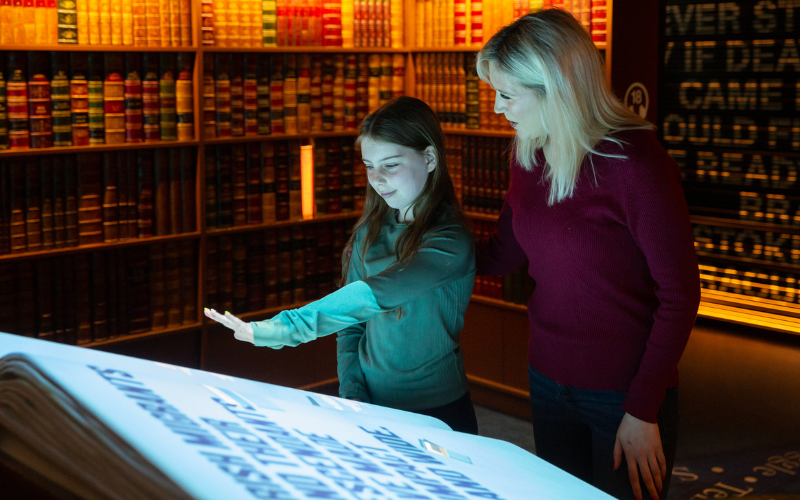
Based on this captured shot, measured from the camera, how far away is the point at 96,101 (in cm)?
290

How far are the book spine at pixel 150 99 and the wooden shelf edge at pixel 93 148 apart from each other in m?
0.04

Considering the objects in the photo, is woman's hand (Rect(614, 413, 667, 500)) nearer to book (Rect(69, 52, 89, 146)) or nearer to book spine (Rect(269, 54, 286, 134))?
book (Rect(69, 52, 89, 146))

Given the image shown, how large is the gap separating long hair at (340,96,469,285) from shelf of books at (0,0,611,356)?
6.22 ft

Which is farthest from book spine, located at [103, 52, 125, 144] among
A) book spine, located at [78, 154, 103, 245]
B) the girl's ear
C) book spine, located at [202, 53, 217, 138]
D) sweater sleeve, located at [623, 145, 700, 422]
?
sweater sleeve, located at [623, 145, 700, 422]

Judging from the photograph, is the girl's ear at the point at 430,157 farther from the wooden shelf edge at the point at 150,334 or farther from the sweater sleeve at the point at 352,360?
the wooden shelf edge at the point at 150,334

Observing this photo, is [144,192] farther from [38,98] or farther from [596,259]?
[596,259]

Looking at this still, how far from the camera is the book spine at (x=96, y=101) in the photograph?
→ 288 cm

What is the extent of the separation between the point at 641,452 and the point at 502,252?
0.43m

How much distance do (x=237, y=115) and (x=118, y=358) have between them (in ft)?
9.57

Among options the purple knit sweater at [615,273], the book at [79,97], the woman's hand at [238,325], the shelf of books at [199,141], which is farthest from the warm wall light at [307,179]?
the woman's hand at [238,325]

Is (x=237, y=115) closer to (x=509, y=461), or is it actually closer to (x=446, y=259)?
(x=446, y=259)

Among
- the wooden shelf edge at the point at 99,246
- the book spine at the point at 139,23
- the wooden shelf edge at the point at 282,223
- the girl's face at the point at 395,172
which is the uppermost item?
the book spine at the point at 139,23

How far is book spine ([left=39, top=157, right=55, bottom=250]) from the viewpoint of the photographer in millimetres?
2824

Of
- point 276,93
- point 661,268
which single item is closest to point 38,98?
point 276,93
